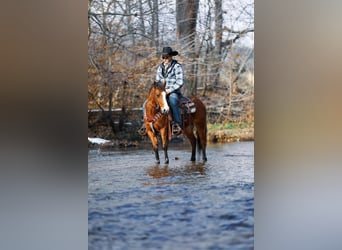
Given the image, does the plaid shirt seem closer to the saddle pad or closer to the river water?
the saddle pad

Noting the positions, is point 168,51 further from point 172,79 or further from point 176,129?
point 176,129

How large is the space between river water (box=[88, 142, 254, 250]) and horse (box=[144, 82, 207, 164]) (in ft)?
0.20

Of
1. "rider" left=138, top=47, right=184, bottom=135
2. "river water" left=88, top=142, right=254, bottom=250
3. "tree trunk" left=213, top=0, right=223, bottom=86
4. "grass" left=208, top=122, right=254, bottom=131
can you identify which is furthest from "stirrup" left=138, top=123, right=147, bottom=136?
"tree trunk" left=213, top=0, right=223, bottom=86

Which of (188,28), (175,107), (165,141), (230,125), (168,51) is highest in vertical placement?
(188,28)

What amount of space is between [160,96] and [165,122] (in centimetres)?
19

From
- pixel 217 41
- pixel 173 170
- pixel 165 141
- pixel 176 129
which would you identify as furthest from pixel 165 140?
pixel 217 41

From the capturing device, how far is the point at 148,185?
2.53 metres

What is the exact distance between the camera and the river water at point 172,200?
98.6 inches

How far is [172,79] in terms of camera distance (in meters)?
2.58

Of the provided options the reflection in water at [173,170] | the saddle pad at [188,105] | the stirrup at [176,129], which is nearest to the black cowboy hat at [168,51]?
the saddle pad at [188,105]
